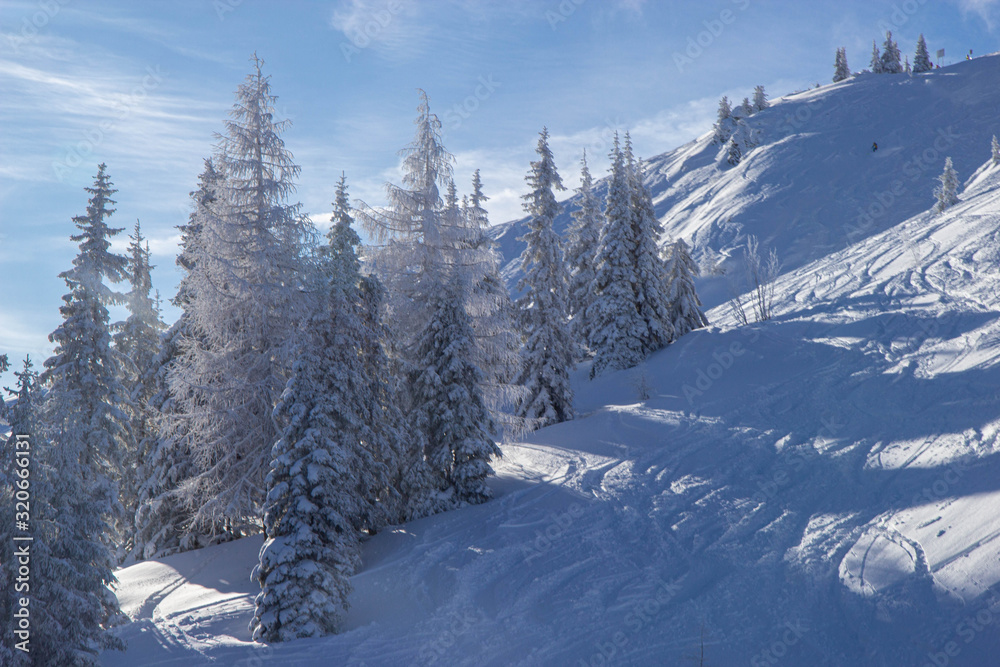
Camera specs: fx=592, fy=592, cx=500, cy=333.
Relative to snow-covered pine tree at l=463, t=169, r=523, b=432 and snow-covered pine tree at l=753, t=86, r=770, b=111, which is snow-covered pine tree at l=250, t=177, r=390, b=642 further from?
snow-covered pine tree at l=753, t=86, r=770, b=111

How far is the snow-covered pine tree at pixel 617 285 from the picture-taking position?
1094 inches

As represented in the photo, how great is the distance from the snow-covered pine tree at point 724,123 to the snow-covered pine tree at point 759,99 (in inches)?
169

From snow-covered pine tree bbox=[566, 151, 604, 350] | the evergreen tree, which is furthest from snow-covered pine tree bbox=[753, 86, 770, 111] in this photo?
the evergreen tree

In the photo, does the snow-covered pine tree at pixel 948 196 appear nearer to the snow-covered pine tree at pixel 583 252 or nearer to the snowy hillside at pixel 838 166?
the snowy hillside at pixel 838 166

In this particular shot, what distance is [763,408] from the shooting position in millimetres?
17922

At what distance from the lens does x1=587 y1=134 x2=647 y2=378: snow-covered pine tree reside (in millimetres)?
27781

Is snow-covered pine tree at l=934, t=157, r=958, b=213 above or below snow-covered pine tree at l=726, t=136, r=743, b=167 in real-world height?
below

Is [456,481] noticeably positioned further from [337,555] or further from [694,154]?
[694,154]

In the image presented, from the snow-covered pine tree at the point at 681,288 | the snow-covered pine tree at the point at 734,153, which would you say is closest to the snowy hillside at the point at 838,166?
the snow-covered pine tree at the point at 734,153

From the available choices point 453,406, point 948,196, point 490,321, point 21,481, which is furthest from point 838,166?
point 21,481

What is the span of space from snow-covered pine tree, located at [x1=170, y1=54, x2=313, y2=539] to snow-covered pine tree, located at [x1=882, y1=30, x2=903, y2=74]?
109 m

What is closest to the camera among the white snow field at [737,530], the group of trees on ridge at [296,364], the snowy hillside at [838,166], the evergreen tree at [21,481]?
the evergreen tree at [21,481]

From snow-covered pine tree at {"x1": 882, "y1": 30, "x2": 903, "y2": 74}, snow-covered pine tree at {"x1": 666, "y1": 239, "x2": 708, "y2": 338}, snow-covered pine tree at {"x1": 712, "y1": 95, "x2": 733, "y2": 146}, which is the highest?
snow-covered pine tree at {"x1": 882, "y1": 30, "x2": 903, "y2": 74}

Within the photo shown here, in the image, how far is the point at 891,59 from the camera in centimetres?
9406
